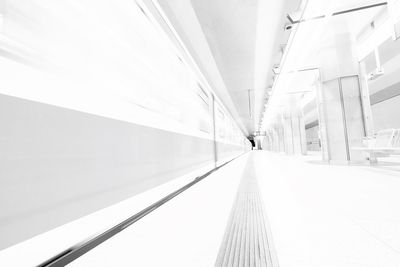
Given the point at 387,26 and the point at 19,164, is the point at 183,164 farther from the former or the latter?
the point at 387,26

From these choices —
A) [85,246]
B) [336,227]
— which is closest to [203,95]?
[336,227]

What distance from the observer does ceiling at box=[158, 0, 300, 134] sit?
3.64 metres

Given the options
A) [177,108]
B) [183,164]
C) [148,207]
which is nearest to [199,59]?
[177,108]

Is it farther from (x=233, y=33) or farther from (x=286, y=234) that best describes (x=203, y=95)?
(x=286, y=234)

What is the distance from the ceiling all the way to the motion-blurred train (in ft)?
4.95

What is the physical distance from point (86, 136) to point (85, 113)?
0.17 meters

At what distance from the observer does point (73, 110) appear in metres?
1.32

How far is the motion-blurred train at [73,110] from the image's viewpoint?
39.2 inches

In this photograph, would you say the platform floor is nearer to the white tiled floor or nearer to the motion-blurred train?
the white tiled floor

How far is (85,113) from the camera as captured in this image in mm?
1411

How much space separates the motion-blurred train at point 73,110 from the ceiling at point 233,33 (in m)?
1.51


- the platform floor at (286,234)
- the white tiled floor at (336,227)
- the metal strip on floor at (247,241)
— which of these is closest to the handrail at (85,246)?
the platform floor at (286,234)

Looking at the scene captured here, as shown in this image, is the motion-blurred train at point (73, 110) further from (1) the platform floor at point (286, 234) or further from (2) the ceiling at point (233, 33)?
(2) the ceiling at point (233, 33)

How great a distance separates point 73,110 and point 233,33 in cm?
429
